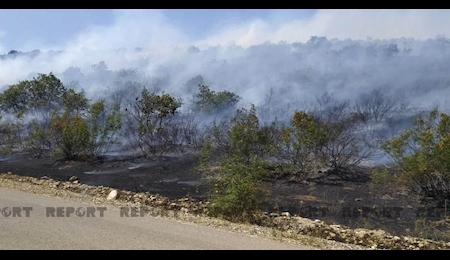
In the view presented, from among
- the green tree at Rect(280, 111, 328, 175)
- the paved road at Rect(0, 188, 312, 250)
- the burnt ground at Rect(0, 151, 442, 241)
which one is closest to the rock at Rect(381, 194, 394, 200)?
the burnt ground at Rect(0, 151, 442, 241)

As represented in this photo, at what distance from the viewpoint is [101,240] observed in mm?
6062

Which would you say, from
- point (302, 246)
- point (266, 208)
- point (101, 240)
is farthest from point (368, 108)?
point (101, 240)

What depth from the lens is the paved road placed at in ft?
19.2

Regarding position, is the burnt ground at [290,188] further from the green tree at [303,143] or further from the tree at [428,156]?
the green tree at [303,143]

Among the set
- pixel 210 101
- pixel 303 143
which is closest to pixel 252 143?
pixel 303 143

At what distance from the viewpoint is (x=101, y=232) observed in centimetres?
652

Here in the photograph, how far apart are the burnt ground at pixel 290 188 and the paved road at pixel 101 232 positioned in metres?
3.48

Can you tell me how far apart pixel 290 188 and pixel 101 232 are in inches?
314

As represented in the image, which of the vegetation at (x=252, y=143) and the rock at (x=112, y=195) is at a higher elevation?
the vegetation at (x=252, y=143)

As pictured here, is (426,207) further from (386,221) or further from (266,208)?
(266,208)

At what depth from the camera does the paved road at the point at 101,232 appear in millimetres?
5850

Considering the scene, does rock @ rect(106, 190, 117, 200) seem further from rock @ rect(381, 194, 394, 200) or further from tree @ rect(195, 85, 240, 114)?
tree @ rect(195, 85, 240, 114)

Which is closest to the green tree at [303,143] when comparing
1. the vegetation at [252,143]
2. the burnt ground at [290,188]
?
the vegetation at [252,143]

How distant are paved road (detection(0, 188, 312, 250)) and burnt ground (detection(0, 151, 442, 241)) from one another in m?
3.48
